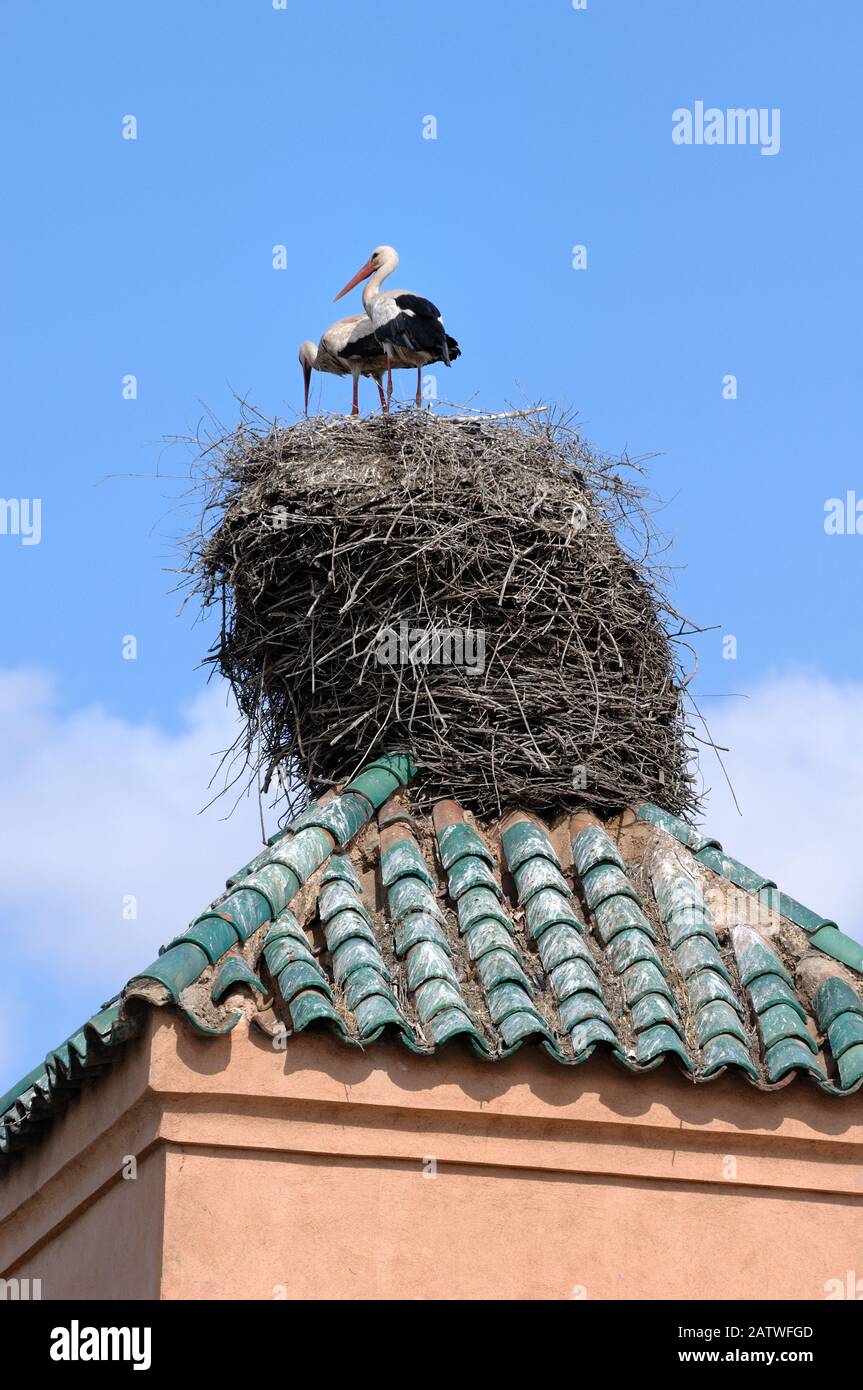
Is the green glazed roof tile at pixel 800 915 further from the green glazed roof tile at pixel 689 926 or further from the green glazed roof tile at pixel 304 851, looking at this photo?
the green glazed roof tile at pixel 304 851

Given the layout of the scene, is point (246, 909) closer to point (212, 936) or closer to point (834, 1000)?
point (212, 936)

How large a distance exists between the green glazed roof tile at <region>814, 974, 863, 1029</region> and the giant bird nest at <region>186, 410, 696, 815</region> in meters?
1.33

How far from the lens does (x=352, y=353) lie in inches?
472

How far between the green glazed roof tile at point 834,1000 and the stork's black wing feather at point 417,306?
618 cm

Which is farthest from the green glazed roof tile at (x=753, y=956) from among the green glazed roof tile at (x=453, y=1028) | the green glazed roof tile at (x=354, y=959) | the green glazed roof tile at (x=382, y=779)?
the green glazed roof tile at (x=382, y=779)

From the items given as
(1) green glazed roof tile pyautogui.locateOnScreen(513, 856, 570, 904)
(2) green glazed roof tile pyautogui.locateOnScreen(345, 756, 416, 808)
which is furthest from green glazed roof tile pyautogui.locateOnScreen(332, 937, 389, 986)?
(2) green glazed roof tile pyautogui.locateOnScreen(345, 756, 416, 808)

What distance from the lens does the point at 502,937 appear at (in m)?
6.41

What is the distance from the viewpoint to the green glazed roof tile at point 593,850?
6953mm

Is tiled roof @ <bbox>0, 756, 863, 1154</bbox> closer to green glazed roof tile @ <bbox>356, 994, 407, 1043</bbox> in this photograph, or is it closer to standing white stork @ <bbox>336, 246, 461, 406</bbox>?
green glazed roof tile @ <bbox>356, 994, 407, 1043</bbox>

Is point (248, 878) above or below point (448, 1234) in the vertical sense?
above

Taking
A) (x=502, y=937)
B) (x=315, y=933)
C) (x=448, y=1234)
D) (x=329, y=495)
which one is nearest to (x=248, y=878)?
(x=315, y=933)

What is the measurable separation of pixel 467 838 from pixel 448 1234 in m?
1.70
